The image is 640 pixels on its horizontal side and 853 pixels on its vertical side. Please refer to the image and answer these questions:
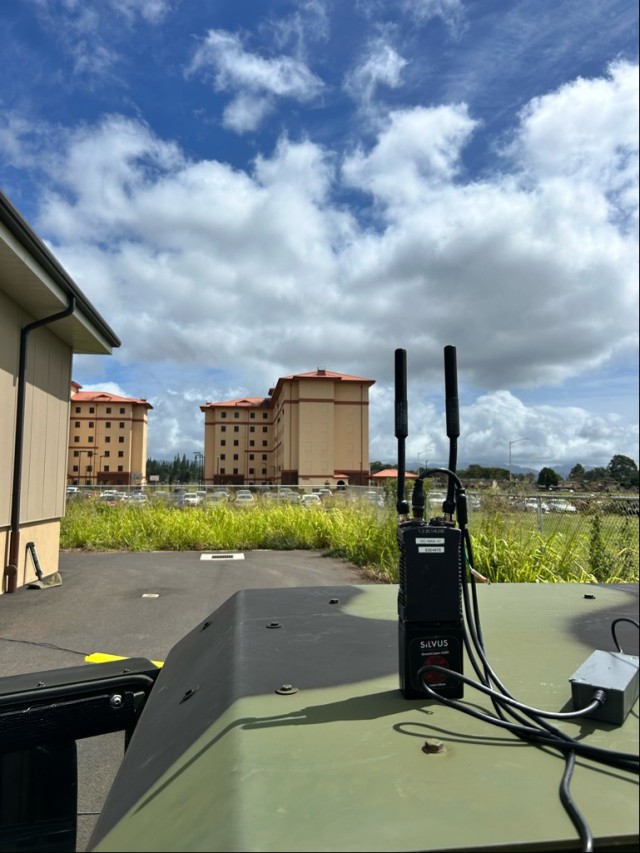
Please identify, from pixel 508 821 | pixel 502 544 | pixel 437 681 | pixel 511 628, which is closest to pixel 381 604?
pixel 511 628

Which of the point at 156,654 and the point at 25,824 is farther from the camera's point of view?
the point at 156,654

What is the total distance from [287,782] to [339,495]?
52.1 feet

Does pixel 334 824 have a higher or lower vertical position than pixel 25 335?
lower

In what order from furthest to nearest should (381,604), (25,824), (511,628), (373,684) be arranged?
1. (381,604)
2. (511,628)
3. (25,824)
4. (373,684)

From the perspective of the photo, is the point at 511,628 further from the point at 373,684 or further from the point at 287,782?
the point at 287,782

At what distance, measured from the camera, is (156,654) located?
5.04 m

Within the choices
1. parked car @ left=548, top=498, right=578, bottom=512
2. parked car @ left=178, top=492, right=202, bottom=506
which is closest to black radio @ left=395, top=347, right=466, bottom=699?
parked car @ left=548, top=498, right=578, bottom=512

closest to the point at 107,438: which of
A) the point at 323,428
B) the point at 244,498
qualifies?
the point at 323,428

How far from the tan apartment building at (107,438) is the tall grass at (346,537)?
6331 cm

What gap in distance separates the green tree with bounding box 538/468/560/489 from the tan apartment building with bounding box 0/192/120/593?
6724mm

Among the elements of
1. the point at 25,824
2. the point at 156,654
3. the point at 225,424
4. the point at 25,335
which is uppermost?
the point at 225,424

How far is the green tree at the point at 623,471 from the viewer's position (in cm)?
814

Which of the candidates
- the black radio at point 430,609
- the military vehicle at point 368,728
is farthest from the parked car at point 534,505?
the black radio at point 430,609

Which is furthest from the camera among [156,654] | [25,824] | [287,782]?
[156,654]
